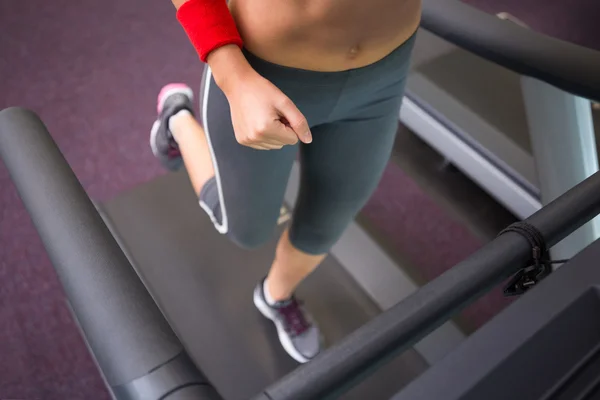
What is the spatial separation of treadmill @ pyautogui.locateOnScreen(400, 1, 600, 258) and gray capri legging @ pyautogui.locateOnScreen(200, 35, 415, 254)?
23cm

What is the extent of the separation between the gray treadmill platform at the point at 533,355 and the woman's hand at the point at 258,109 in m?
0.26

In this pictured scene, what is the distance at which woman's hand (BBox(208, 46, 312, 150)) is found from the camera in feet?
1.92

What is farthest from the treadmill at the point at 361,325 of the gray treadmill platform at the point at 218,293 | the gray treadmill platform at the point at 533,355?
the gray treadmill platform at the point at 218,293

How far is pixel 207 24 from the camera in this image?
0.65 meters

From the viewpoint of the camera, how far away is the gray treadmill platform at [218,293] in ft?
4.46

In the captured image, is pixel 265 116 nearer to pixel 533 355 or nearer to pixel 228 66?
pixel 228 66

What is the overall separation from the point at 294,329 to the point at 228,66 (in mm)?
895

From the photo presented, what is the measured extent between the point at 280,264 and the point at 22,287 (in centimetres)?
84

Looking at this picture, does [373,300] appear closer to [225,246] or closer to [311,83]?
[225,246]

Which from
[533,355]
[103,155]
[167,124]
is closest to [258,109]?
[533,355]

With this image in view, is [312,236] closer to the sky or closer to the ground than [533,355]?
closer to the ground

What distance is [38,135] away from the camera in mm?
655

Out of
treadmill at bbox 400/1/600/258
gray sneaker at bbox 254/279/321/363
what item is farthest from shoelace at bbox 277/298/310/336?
treadmill at bbox 400/1/600/258

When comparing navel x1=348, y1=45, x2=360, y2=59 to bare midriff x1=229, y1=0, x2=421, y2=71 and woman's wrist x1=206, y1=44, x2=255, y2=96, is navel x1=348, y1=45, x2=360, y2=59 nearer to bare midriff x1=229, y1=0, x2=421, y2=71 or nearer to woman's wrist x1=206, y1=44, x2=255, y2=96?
bare midriff x1=229, y1=0, x2=421, y2=71
